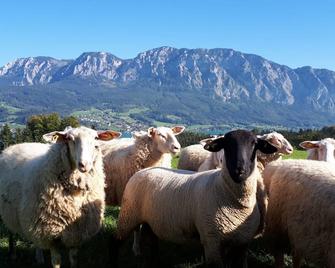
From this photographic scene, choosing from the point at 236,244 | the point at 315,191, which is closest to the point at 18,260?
the point at 236,244

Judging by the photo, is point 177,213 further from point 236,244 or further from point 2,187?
point 2,187

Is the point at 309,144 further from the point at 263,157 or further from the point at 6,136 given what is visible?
the point at 6,136

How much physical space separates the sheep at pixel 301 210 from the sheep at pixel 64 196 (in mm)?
2995

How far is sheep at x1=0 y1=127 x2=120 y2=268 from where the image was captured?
24.6 ft

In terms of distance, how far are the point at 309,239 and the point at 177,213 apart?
6.77 ft

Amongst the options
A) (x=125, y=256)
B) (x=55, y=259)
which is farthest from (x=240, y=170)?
(x=125, y=256)

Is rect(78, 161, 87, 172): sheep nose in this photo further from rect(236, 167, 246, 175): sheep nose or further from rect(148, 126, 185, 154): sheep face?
rect(148, 126, 185, 154): sheep face

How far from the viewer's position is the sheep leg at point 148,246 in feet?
28.0

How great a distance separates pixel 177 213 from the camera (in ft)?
24.2

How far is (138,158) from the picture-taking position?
454 inches

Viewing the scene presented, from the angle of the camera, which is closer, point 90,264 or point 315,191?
point 315,191

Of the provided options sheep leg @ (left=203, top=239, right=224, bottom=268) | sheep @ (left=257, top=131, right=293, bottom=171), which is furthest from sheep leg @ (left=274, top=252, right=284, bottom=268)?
sheep @ (left=257, top=131, right=293, bottom=171)

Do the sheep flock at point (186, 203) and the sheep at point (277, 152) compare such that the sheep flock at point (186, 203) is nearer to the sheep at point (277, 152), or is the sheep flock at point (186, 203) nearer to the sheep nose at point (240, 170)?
the sheep nose at point (240, 170)

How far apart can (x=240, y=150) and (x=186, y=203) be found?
1385 millimetres
